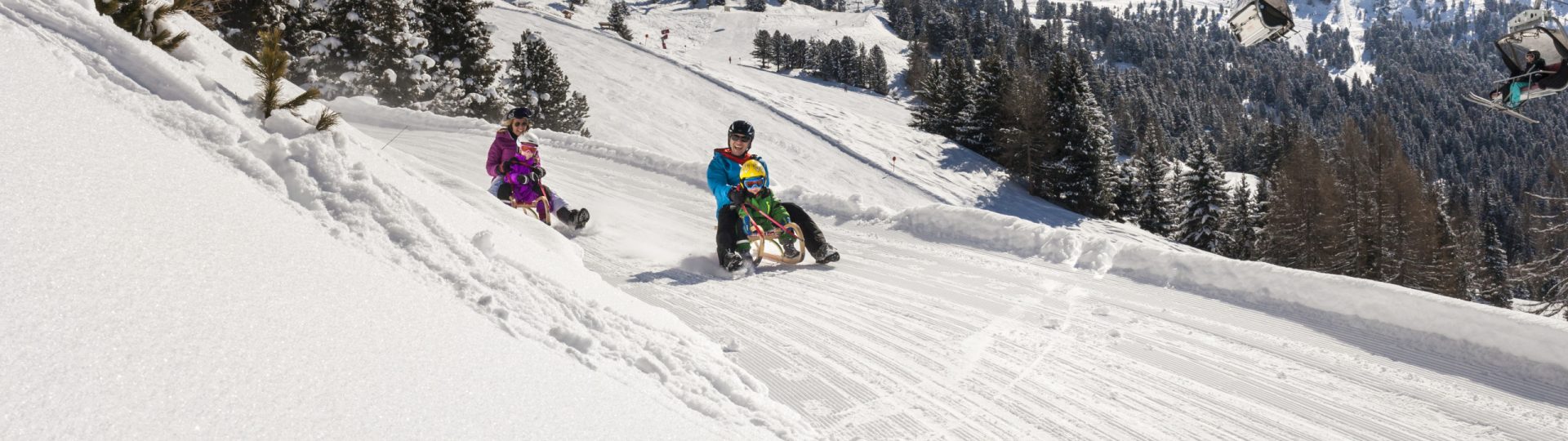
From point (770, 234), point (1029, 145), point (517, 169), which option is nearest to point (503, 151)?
point (517, 169)

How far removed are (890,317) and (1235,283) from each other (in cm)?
300

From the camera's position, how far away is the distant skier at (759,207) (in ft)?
26.3

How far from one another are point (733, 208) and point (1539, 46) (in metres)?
10.2

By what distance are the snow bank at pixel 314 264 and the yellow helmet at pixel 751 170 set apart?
2994mm

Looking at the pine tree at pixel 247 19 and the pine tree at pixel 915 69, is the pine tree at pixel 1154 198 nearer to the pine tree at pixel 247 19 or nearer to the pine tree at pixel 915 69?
the pine tree at pixel 247 19

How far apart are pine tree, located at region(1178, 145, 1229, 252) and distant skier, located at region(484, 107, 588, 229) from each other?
33.5 metres

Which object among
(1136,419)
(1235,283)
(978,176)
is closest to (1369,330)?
(1235,283)

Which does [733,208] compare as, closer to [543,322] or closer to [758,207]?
[758,207]

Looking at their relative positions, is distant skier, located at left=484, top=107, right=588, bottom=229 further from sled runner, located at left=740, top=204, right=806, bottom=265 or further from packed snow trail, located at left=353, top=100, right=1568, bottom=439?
sled runner, located at left=740, top=204, right=806, bottom=265

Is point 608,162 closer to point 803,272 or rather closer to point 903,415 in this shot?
point 803,272

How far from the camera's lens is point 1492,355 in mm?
4812

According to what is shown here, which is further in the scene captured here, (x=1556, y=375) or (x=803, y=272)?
(x=803, y=272)

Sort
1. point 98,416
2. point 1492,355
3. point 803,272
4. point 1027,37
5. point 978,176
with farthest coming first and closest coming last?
point 1027,37
point 978,176
point 803,272
point 1492,355
point 98,416

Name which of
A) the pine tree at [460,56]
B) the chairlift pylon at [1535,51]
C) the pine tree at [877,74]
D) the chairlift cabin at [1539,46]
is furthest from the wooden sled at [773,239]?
the pine tree at [877,74]
